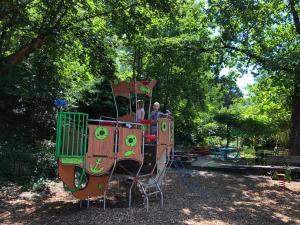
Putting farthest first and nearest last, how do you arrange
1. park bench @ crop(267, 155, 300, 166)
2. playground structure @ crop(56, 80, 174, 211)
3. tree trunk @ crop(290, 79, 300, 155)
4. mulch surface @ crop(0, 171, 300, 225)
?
tree trunk @ crop(290, 79, 300, 155), park bench @ crop(267, 155, 300, 166), playground structure @ crop(56, 80, 174, 211), mulch surface @ crop(0, 171, 300, 225)

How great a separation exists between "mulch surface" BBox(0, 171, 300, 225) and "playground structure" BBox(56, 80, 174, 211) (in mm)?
574

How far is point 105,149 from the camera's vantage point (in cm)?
868

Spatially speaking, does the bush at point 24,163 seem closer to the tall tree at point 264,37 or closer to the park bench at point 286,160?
the park bench at point 286,160

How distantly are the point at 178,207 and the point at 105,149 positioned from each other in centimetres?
224

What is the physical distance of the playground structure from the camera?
27.3ft

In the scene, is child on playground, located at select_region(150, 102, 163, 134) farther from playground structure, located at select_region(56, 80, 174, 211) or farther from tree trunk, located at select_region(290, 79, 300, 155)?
tree trunk, located at select_region(290, 79, 300, 155)

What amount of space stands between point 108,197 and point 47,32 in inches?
208

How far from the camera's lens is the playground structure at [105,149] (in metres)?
8.32

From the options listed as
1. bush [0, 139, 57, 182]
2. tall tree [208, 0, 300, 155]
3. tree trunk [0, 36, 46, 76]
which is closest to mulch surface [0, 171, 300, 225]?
bush [0, 139, 57, 182]

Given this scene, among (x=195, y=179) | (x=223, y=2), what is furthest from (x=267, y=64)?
(x=195, y=179)

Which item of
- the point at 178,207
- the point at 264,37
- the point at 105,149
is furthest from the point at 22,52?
the point at 264,37

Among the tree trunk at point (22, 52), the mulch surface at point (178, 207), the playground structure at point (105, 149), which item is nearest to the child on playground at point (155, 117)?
the playground structure at point (105, 149)

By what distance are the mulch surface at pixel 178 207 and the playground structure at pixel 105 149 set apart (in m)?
0.57

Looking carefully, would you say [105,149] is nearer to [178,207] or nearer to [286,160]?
[178,207]
